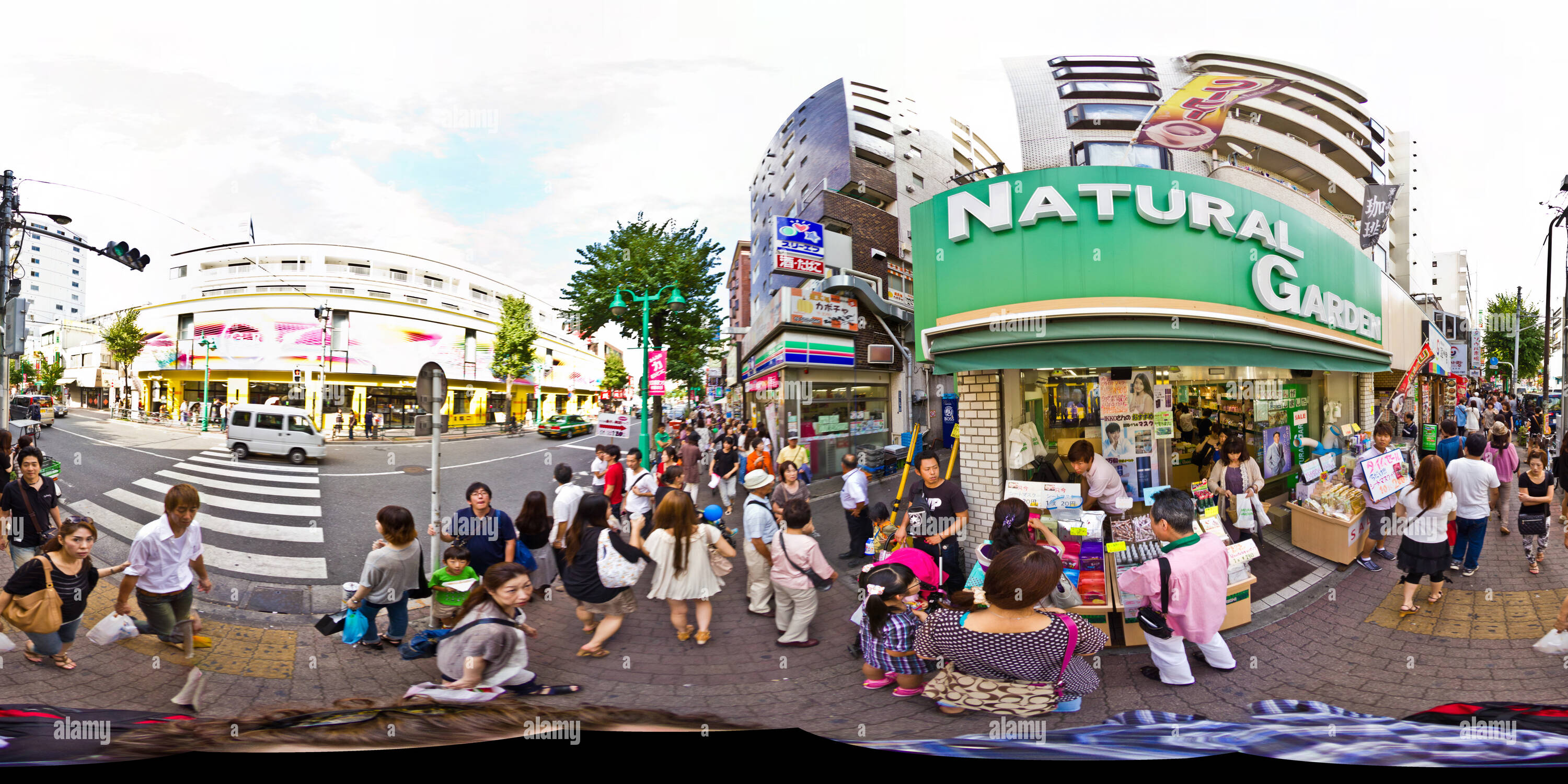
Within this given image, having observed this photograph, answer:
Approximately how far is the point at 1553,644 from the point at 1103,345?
1.94 metres

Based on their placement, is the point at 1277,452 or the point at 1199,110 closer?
the point at 1199,110

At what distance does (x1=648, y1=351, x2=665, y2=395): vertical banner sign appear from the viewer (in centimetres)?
197

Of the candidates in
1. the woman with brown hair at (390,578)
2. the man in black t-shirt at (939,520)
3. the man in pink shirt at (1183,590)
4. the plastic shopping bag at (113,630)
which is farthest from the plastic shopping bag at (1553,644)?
the plastic shopping bag at (113,630)

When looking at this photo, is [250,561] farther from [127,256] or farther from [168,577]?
[127,256]

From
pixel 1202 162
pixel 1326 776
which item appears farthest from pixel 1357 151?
pixel 1326 776

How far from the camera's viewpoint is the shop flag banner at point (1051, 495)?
10.4 feet

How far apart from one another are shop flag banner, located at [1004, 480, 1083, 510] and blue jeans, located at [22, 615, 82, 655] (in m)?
4.24

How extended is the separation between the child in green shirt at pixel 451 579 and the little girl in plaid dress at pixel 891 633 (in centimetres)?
142

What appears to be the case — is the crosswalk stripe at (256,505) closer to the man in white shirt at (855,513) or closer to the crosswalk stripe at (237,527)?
the crosswalk stripe at (237,527)

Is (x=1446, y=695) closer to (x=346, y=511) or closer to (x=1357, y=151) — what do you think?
(x=346, y=511)

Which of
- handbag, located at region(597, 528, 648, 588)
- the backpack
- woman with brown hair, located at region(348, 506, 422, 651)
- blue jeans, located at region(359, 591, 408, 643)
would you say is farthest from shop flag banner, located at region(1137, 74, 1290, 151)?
blue jeans, located at region(359, 591, 408, 643)

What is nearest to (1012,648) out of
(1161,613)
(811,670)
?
(811,670)

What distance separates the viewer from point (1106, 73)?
2982 mm

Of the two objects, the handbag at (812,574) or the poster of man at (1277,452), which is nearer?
the handbag at (812,574)
